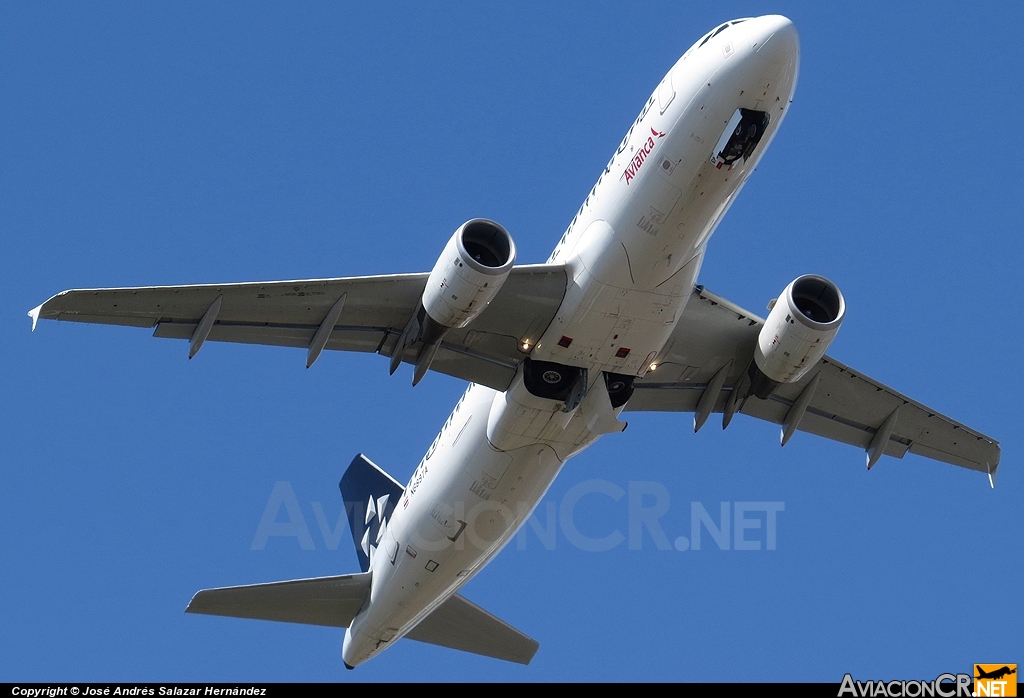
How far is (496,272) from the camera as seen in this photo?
926 inches

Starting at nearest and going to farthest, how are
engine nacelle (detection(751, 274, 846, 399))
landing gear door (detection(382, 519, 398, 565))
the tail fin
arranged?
engine nacelle (detection(751, 274, 846, 399)) < landing gear door (detection(382, 519, 398, 565)) < the tail fin

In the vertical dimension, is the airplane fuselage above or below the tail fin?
above

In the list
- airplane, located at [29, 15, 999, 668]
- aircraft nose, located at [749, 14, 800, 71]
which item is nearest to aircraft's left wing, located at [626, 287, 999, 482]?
airplane, located at [29, 15, 999, 668]

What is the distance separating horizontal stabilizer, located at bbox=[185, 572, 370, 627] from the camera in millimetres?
30547

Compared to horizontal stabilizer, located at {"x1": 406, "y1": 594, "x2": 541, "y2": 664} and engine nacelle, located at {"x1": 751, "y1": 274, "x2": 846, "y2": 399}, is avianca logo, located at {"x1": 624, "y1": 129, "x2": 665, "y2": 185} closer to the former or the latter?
engine nacelle, located at {"x1": 751, "y1": 274, "x2": 846, "y2": 399}

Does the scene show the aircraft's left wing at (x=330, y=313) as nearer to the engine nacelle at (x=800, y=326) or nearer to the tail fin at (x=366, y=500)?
the engine nacelle at (x=800, y=326)

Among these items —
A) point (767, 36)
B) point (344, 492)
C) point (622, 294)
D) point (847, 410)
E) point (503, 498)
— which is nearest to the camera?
point (767, 36)

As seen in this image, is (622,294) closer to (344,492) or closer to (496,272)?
(496,272)

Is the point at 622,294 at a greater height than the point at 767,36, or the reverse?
the point at 767,36

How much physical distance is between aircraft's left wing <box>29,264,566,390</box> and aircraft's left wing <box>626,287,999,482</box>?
3.44 metres

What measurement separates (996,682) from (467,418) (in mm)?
10963

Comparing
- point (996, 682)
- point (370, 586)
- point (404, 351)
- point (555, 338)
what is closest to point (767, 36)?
point (555, 338)

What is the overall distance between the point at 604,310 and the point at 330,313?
4958mm

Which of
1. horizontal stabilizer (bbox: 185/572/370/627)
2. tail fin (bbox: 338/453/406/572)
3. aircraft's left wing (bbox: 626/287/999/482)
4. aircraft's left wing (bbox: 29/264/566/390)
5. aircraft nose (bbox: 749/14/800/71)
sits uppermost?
aircraft nose (bbox: 749/14/800/71)
